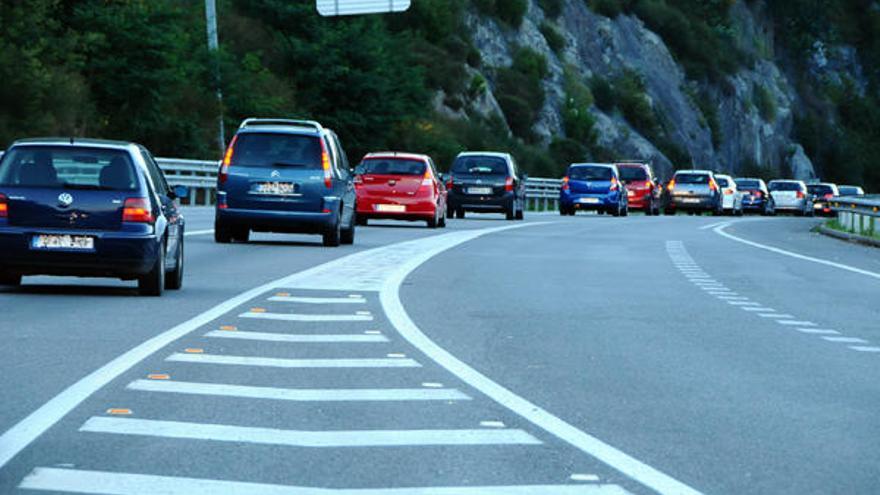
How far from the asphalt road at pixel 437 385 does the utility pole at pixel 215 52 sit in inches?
1344

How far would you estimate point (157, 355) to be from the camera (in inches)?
502

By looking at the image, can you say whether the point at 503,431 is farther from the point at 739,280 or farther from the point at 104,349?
the point at 739,280

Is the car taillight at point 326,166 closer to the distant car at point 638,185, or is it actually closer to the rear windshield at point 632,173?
the distant car at point 638,185

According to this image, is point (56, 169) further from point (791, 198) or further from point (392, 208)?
point (791, 198)

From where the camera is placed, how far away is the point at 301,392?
11.1 meters

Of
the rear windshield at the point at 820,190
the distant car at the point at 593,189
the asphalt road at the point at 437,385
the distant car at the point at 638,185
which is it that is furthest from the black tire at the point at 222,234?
the rear windshield at the point at 820,190

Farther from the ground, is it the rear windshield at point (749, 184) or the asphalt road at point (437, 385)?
the asphalt road at point (437, 385)

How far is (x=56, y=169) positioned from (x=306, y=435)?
9.23m

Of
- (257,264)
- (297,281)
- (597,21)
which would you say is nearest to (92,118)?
(257,264)

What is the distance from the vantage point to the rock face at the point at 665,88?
92.8 metres

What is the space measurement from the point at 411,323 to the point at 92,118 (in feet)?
130

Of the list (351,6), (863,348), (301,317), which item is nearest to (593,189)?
(351,6)

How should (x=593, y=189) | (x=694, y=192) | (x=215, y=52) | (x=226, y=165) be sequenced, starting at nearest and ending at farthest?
(x=226, y=165)
(x=593, y=189)
(x=215, y=52)
(x=694, y=192)

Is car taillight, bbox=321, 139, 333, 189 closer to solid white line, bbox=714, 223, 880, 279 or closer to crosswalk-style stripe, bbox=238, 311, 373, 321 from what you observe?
Answer: solid white line, bbox=714, 223, 880, 279
